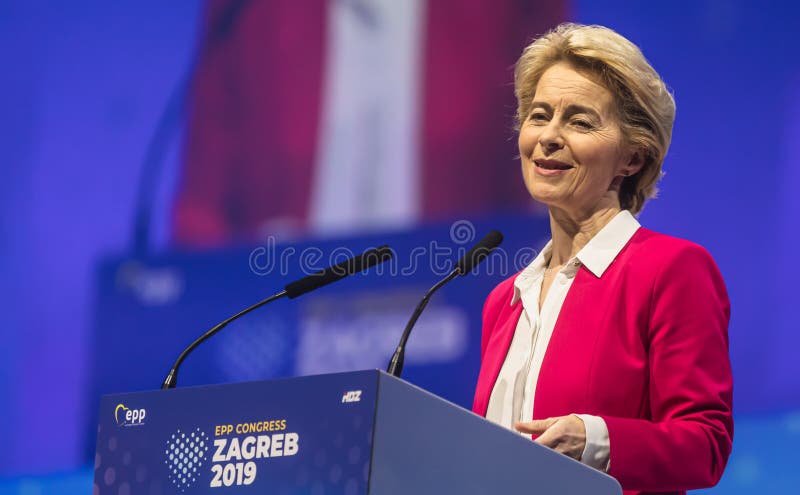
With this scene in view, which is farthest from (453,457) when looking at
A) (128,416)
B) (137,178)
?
(137,178)

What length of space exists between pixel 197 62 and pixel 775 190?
6.80 ft

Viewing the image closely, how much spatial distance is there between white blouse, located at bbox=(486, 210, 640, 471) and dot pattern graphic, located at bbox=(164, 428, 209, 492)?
28.0 inches

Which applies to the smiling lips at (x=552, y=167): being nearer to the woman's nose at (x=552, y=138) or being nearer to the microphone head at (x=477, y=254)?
the woman's nose at (x=552, y=138)

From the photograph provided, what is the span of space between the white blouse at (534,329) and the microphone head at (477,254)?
0.13 meters

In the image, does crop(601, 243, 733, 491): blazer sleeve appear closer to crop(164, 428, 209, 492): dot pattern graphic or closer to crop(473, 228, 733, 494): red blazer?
crop(473, 228, 733, 494): red blazer

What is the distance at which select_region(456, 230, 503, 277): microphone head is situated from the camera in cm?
194

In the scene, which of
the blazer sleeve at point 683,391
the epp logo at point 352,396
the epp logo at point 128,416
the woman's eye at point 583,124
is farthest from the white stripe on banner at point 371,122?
the epp logo at point 352,396

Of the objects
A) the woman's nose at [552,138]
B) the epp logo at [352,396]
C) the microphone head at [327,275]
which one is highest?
the woman's nose at [552,138]

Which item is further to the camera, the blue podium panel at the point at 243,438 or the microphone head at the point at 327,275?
the microphone head at the point at 327,275

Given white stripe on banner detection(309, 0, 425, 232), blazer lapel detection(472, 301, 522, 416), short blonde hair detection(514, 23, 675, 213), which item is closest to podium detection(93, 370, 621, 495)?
blazer lapel detection(472, 301, 522, 416)

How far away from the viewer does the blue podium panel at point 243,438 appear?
3.90ft

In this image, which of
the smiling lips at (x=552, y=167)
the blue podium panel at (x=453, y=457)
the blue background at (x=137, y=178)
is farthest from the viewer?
the blue background at (x=137, y=178)

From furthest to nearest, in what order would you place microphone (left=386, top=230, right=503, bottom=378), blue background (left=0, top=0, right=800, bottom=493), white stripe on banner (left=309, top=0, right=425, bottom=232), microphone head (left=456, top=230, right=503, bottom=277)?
white stripe on banner (left=309, top=0, right=425, bottom=232) → blue background (left=0, top=0, right=800, bottom=493) → microphone head (left=456, top=230, right=503, bottom=277) → microphone (left=386, top=230, right=503, bottom=378)

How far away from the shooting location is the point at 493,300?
2295 mm
